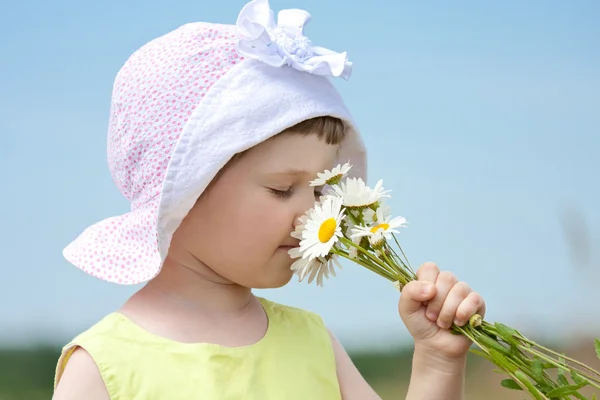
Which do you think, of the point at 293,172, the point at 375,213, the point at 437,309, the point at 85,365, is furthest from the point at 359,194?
the point at 85,365

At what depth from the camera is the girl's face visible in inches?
60.9

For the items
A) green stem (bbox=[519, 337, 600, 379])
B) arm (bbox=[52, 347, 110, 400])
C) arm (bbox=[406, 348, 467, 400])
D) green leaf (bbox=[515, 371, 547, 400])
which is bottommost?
arm (bbox=[52, 347, 110, 400])

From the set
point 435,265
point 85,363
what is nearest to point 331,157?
point 435,265

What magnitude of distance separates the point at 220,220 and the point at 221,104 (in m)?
0.23

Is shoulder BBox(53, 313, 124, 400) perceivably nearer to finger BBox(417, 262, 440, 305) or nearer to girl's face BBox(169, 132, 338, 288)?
girl's face BBox(169, 132, 338, 288)

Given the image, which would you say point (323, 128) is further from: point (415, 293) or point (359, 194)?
point (415, 293)

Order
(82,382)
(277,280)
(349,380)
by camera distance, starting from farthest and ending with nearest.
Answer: (349,380) → (277,280) → (82,382)

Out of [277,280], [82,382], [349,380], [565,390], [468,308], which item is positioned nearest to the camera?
[565,390]

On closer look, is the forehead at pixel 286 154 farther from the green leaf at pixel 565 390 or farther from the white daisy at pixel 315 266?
the green leaf at pixel 565 390

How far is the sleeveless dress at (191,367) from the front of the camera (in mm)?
1486

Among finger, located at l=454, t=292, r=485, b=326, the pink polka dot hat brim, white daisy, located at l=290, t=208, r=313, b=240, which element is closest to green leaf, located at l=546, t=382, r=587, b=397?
finger, located at l=454, t=292, r=485, b=326

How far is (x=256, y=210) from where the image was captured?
1.54 meters

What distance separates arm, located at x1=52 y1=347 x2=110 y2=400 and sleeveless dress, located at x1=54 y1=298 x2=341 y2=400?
13 mm

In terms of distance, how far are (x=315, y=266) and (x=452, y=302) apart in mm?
301
